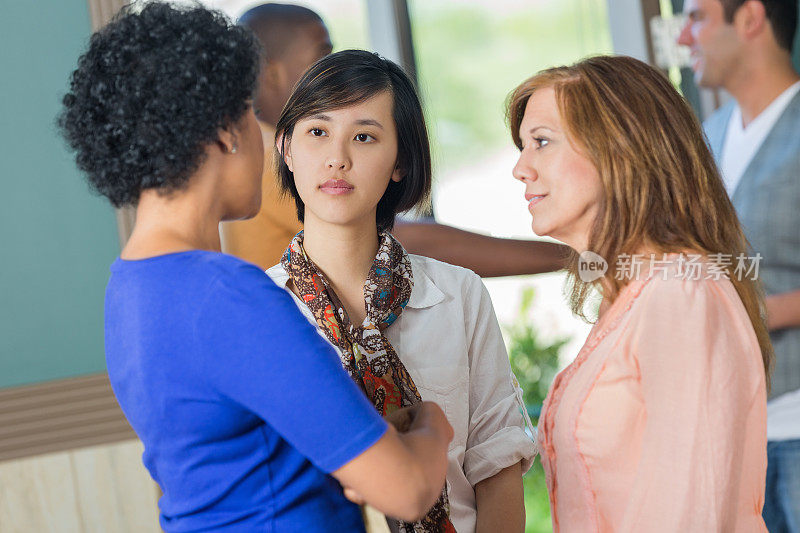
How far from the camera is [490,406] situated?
4.68ft

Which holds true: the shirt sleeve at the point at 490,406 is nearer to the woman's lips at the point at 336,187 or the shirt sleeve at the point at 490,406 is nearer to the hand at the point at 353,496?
the woman's lips at the point at 336,187

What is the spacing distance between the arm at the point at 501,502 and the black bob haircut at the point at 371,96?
0.52m

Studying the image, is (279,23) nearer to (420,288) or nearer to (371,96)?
(371,96)

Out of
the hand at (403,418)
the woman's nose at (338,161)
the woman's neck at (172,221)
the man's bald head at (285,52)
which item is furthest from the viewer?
the man's bald head at (285,52)

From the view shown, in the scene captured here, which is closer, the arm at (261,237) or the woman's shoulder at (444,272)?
the woman's shoulder at (444,272)

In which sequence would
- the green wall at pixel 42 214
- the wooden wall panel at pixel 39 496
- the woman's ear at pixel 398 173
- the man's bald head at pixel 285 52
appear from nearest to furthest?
the woman's ear at pixel 398 173 → the wooden wall panel at pixel 39 496 → the man's bald head at pixel 285 52 → the green wall at pixel 42 214

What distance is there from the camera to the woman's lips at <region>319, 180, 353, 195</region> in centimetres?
137

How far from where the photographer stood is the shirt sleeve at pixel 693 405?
107 centimetres

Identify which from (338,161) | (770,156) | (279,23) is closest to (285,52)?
(279,23)

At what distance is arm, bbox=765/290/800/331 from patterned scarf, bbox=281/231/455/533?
1.15 m

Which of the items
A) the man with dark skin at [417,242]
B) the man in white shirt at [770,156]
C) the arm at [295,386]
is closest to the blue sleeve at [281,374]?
the arm at [295,386]

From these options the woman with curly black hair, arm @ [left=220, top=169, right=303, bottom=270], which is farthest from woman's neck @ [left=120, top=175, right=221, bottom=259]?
arm @ [left=220, top=169, right=303, bottom=270]

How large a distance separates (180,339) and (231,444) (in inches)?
5.3

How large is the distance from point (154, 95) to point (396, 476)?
1.61 ft
